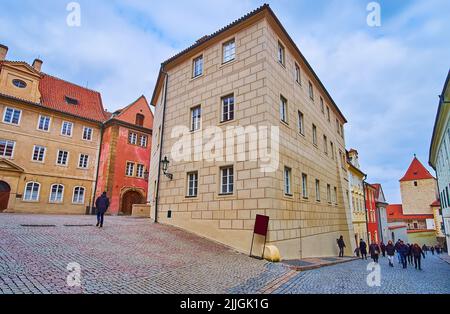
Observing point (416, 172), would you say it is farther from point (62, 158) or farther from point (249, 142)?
point (62, 158)

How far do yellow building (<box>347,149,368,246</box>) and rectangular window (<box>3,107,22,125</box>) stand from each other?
32417 millimetres

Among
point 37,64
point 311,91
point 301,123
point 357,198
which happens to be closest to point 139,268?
point 301,123

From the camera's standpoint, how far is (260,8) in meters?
12.4

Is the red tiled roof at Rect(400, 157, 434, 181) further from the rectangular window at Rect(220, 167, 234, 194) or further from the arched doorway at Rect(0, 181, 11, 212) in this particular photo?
the arched doorway at Rect(0, 181, 11, 212)

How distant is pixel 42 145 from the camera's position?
81.3 feet

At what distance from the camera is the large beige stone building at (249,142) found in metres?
11.3

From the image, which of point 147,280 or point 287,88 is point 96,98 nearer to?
point 287,88

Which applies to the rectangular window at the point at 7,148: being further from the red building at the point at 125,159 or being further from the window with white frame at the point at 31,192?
the red building at the point at 125,159

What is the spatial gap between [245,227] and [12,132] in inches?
932

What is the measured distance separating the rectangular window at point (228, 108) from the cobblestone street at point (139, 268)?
19.6 ft

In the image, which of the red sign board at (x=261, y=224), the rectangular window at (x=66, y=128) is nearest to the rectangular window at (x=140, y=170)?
the rectangular window at (x=66, y=128)

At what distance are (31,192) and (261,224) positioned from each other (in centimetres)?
2309

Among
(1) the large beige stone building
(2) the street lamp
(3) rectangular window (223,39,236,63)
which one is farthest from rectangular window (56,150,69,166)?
(3) rectangular window (223,39,236,63)
